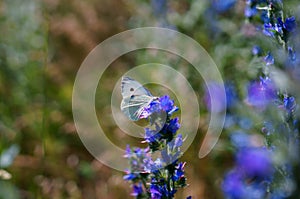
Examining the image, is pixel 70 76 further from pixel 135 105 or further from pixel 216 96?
pixel 135 105

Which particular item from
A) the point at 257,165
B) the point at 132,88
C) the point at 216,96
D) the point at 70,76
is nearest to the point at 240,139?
the point at 216,96

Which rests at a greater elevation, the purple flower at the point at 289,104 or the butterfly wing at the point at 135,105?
the butterfly wing at the point at 135,105

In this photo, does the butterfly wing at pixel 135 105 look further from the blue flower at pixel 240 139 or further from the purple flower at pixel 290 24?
the blue flower at pixel 240 139

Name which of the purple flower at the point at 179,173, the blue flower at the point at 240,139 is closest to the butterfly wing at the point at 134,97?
the purple flower at the point at 179,173

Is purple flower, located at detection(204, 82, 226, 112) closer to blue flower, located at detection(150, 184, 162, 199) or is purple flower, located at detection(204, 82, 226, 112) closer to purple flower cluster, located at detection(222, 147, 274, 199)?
purple flower cluster, located at detection(222, 147, 274, 199)

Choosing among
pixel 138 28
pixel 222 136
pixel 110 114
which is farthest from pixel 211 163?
pixel 138 28

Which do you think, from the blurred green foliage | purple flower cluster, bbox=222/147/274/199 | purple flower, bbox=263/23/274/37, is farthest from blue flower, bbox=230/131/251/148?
purple flower, bbox=263/23/274/37

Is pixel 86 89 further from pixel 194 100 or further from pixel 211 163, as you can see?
pixel 211 163
